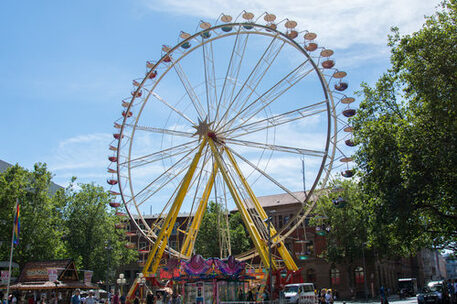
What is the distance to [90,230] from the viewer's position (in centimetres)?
4909

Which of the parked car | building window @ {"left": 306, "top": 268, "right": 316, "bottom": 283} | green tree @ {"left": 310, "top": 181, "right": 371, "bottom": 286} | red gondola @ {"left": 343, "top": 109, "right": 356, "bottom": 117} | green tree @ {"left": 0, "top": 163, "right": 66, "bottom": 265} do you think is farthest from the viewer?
building window @ {"left": 306, "top": 268, "right": 316, "bottom": 283}

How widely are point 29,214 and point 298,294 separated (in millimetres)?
25186

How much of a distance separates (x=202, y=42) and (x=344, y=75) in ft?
33.5

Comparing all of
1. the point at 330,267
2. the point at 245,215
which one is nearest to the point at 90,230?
the point at 245,215

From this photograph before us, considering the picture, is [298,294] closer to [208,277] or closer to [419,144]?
[208,277]

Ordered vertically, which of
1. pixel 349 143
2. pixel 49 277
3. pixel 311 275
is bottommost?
pixel 311 275

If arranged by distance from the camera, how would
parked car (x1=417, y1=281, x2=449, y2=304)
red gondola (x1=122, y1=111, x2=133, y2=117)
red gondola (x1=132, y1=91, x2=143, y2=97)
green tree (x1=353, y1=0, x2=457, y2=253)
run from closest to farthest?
green tree (x1=353, y1=0, x2=457, y2=253) → parked car (x1=417, y1=281, x2=449, y2=304) → red gondola (x1=132, y1=91, x2=143, y2=97) → red gondola (x1=122, y1=111, x2=133, y2=117)

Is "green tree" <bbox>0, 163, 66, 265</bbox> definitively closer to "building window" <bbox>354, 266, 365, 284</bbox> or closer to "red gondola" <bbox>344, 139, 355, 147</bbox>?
"red gondola" <bbox>344, 139, 355, 147</bbox>

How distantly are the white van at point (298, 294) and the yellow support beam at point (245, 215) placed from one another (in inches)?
81.9

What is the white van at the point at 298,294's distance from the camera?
27.9 m

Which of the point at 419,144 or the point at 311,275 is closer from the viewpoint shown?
the point at 419,144

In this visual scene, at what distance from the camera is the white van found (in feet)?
91.4

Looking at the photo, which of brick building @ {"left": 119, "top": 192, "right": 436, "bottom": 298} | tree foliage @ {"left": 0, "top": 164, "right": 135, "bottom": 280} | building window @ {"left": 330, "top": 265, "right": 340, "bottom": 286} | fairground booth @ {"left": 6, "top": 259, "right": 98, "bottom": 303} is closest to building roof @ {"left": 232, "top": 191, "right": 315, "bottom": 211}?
brick building @ {"left": 119, "top": 192, "right": 436, "bottom": 298}

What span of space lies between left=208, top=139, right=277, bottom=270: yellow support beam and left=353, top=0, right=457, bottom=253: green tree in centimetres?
739
